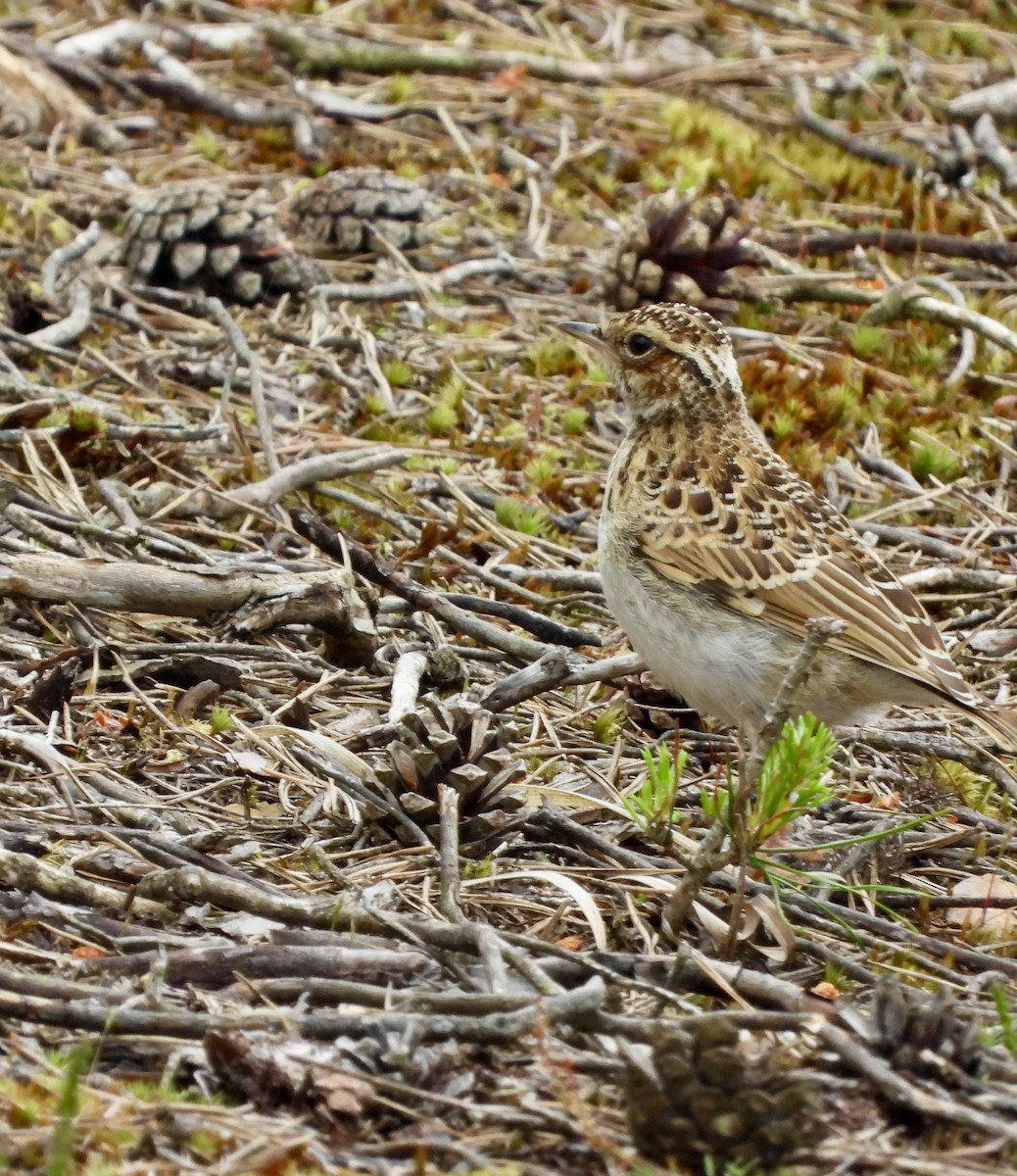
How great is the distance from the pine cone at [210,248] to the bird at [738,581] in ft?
8.88

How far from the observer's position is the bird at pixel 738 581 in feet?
17.0

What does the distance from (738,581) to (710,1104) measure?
2528 mm

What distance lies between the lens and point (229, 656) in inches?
216

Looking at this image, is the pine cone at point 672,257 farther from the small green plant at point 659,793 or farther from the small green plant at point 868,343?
the small green plant at point 659,793

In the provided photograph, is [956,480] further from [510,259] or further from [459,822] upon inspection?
[459,822]

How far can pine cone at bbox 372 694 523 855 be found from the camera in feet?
14.7

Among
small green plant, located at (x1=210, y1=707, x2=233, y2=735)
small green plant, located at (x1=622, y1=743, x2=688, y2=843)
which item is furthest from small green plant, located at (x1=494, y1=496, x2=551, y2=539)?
small green plant, located at (x1=622, y1=743, x2=688, y2=843)

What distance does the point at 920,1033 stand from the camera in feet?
11.2

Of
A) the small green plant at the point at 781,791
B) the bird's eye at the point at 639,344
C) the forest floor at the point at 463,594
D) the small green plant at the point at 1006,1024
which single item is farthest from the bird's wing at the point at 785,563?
the small green plant at the point at 1006,1024

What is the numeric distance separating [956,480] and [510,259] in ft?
8.64

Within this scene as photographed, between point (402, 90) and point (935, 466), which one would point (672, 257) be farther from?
point (402, 90)

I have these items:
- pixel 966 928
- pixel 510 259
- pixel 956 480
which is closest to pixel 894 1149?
pixel 966 928

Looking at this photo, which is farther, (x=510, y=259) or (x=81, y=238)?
(x=510, y=259)

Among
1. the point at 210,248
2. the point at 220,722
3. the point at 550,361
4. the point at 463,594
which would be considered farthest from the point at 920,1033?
the point at 210,248
